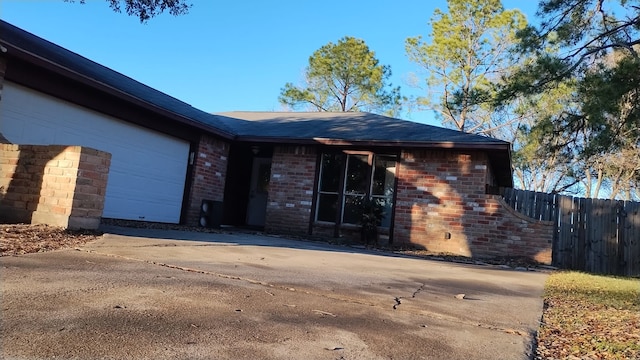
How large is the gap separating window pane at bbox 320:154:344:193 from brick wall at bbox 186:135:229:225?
114 inches

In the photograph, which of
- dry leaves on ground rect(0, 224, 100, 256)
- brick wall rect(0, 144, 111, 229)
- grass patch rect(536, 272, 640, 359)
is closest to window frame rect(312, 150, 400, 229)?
grass patch rect(536, 272, 640, 359)

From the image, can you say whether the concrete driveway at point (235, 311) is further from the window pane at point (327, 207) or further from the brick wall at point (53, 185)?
the window pane at point (327, 207)

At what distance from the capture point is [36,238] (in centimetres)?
549

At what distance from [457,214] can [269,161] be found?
6.24 meters

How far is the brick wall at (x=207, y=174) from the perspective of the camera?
12156 millimetres

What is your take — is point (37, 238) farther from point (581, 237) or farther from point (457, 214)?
point (581, 237)

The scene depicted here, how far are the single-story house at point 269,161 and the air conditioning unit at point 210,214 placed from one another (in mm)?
126

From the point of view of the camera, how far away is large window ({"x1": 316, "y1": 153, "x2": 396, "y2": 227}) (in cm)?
1229

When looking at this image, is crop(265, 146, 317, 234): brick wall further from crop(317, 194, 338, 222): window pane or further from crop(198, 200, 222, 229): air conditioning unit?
crop(198, 200, 222, 229): air conditioning unit

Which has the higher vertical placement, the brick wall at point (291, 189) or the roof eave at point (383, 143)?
the roof eave at point (383, 143)

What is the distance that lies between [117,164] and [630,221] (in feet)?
39.2

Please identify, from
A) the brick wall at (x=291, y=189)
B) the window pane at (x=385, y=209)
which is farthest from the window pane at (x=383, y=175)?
the brick wall at (x=291, y=189)

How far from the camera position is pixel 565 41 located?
11531mm

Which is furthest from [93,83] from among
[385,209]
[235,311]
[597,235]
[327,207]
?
[597,235]
